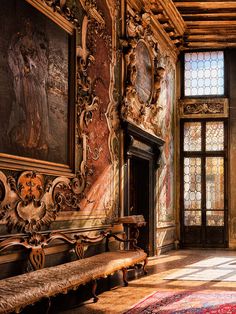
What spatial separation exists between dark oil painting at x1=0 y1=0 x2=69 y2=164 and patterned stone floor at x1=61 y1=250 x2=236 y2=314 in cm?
191

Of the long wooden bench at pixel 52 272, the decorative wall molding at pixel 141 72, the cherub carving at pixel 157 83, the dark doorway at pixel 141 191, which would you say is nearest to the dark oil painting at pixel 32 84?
the long wooden bench at pixel 52 272

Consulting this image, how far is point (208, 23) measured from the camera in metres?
14.0

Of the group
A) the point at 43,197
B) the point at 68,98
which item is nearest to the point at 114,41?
the point at 68,98

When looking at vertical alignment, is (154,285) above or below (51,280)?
below

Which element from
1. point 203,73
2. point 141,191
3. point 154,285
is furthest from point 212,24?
point 154,285

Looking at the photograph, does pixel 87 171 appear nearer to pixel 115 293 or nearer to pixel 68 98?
pixel 68 98

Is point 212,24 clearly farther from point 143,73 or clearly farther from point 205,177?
point 205,177

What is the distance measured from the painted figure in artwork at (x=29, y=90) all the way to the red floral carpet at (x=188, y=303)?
2.26m

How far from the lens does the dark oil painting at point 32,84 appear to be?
586 centimetres

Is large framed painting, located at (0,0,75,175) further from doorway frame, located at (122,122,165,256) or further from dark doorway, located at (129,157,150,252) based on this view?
dark doorway, located at (129,157,150,252)

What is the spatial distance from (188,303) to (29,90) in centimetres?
320

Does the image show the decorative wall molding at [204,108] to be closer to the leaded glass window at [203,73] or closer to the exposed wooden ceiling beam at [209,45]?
the leaded glass window at [203,73]

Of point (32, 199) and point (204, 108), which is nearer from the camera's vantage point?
point (32, 199)

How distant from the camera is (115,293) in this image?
7223 millimetres
